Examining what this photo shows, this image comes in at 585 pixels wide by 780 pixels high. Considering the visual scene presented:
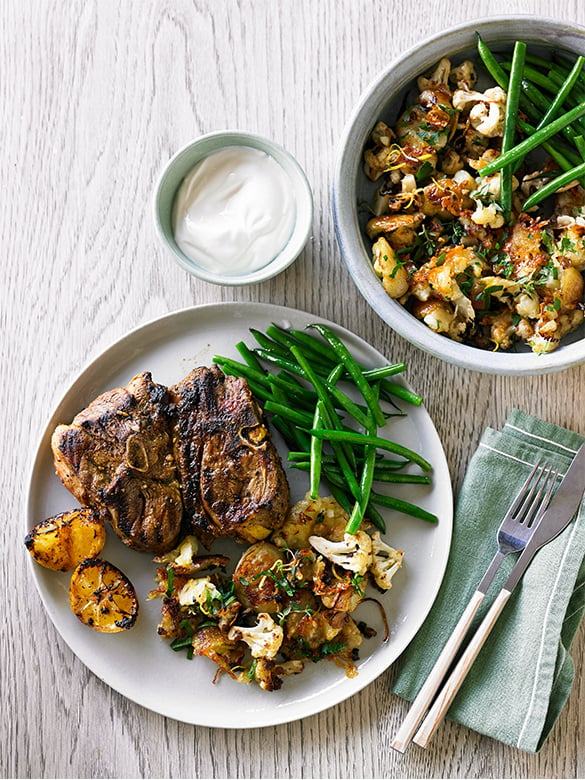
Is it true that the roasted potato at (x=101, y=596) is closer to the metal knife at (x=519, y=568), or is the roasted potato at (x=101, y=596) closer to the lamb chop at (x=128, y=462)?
the lamb chop at (x=128, y=462)

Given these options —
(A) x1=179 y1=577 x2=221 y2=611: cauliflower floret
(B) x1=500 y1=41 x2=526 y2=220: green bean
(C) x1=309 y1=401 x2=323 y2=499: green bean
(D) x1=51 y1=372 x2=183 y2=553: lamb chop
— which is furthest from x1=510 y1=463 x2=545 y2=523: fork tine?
(D) x1=51 y1=372 x2=183 y2=553: lamb chop

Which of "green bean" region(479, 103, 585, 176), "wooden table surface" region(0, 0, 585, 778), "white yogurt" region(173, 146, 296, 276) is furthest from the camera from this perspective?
"wooden table surface" region(0, 0, 585, 778)

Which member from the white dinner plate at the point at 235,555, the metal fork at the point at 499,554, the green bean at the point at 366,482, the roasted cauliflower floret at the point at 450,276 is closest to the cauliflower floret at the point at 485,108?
the roasted cauliflower floret at the point at 450,276

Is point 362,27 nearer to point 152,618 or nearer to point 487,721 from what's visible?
point 152,618

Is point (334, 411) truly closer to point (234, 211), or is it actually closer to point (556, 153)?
point (234, 211)

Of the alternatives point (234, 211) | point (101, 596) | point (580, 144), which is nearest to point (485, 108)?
point (580, 144)

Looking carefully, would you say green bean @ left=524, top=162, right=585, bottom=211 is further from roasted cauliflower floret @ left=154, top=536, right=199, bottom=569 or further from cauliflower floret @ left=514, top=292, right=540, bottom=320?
roasted cauliflower floret @ left=154, top=536, right=199, bottom=569
